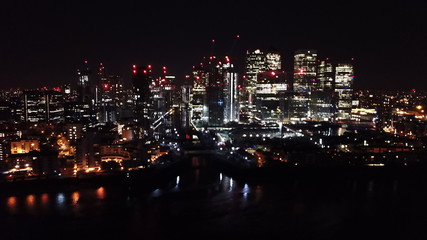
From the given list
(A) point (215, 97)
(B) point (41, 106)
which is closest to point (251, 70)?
(A) point (215, 97)

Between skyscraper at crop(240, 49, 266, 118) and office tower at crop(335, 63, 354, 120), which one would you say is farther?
skyscraper at crop(240, 49, 266, 118)

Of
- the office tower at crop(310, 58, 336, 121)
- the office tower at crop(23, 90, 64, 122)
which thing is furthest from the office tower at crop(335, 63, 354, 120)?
the office tower at crop(23, 90, 64, 122)

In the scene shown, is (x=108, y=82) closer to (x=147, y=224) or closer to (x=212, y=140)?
(x=212, y=140)

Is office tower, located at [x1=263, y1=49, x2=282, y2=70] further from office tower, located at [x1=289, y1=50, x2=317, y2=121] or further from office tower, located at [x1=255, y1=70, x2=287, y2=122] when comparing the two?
office tower, located at [x1=289, y1=50, x2=317, y2=121]

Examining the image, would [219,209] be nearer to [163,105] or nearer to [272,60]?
[163,105]

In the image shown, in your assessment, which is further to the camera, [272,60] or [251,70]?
[272,60]

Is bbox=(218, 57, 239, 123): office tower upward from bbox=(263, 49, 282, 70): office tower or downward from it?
downward
